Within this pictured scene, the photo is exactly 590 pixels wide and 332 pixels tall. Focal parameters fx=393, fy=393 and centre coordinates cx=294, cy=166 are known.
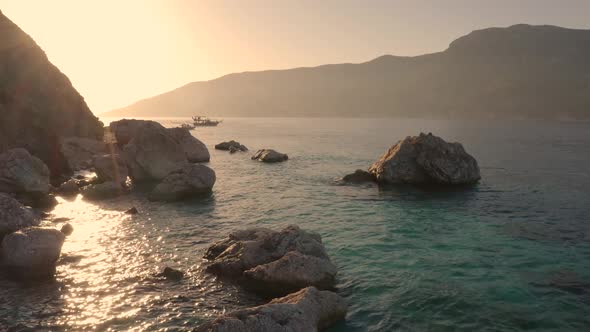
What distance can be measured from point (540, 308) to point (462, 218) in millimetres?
12784

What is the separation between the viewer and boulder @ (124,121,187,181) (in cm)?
4206

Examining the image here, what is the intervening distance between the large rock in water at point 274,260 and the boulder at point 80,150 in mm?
38178

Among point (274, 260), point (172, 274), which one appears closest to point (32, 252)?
point (172, 274)

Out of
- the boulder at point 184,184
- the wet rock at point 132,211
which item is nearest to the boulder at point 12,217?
the wet rock at point 132,211

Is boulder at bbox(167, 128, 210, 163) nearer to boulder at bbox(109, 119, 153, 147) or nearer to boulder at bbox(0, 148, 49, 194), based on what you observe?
boulder at bbox(109, 119, 153, 147)

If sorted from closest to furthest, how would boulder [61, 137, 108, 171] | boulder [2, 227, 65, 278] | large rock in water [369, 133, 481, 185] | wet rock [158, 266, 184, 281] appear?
wet rock [158, 266, 184, 281]
boulder [2, 227, 65, 278]
large rock in water [369, 133, 481, 185]
boulder [61, 137, 108, 171]

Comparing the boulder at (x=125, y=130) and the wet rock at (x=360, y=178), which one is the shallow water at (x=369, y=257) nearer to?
the wet rock at (x=360, y=178)

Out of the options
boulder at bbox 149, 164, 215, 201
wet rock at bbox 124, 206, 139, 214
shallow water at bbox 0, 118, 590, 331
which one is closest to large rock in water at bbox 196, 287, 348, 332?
shallow water at bbox 0, 118, 590, 331

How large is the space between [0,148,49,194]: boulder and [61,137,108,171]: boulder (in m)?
16.3

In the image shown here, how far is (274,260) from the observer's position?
56.5 ft

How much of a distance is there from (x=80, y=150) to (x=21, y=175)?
951 inches

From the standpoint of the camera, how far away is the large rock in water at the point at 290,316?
10.9 m

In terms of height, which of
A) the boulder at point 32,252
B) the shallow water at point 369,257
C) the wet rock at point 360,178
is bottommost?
the shallow water at point 369,257

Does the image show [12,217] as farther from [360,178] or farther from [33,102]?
[33,102]
